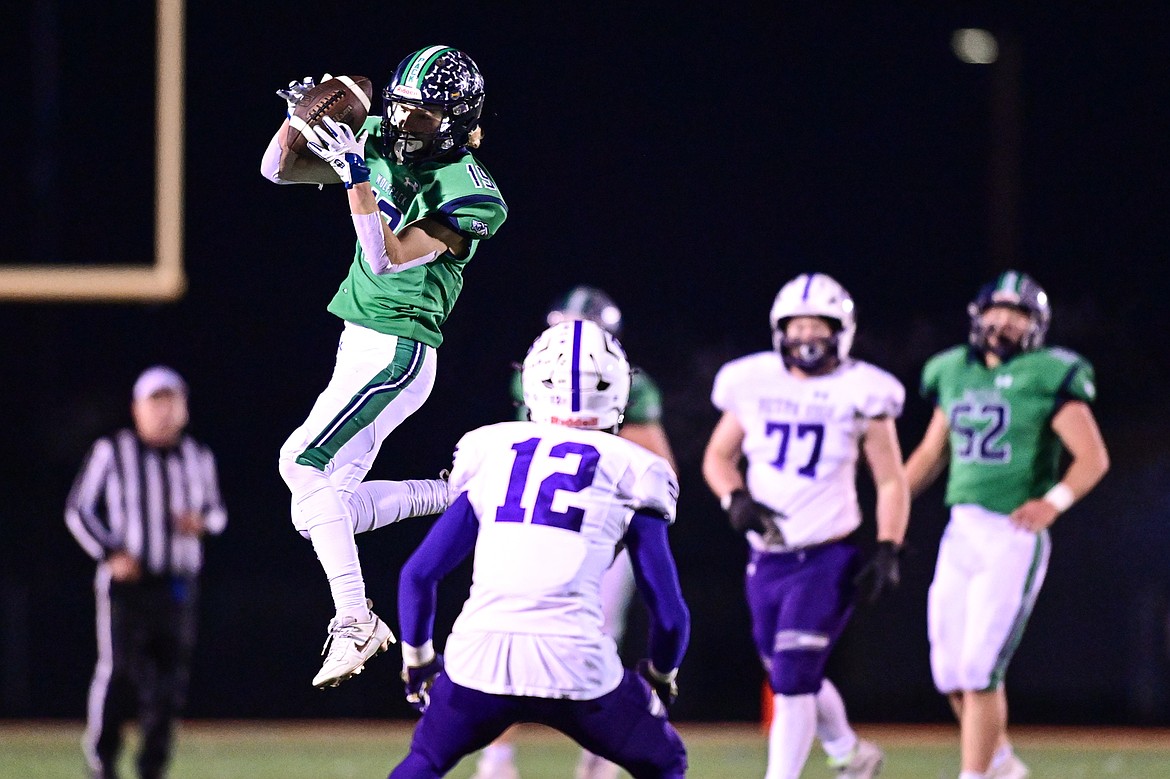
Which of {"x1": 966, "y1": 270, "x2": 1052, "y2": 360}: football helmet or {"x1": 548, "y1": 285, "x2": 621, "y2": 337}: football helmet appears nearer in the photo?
{"x1": 966, "y1": 270, "x2": 1052, "y2": 360}: football helmet

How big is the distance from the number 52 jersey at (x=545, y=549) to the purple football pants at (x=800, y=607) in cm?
171

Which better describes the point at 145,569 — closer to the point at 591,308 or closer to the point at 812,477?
the point at 591,308

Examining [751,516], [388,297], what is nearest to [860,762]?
[751,516]

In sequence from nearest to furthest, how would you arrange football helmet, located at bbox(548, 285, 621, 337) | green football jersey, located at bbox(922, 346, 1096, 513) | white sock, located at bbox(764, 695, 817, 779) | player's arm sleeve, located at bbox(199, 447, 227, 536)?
white sock, located at bbox(764, 695, 817, 779) < green football jersey, located at bbox(922, 346, 1096, 513) < football helmet, located at bbox(548, 285, 621, 337) < player's arm sleeve, located at bbox(199, 447, 227, 536)

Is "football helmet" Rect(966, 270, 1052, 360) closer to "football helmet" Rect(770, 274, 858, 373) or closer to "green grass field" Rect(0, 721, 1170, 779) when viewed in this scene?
"football helmet" Rect(770, 274, 858, 373)

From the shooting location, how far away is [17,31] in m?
9.19

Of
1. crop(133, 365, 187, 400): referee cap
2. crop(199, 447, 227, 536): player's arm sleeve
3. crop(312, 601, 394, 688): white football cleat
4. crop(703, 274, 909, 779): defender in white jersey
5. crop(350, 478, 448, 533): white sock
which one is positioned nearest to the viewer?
crop(312, 601, 394, 688): white football cleat

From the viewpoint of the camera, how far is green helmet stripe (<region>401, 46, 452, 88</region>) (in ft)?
11.5

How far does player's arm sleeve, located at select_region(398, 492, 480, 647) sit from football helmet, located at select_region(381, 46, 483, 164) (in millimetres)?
712

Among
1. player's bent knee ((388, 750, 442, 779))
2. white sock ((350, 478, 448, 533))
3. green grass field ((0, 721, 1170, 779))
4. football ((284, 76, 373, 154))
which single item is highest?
football ((284, 76, 373, 154))

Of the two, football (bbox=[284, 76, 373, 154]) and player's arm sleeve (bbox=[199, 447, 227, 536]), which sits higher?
football (bbox=[284, 76, 373, 154])

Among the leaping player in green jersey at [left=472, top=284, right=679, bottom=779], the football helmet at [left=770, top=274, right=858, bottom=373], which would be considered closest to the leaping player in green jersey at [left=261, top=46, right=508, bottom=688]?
the football helmet at [left=770, top=274, right=858, bottom=373]

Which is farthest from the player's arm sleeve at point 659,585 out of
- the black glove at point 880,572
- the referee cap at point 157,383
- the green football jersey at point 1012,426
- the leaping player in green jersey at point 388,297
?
the referee cap at point 157,383

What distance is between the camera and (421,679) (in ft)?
12.3
